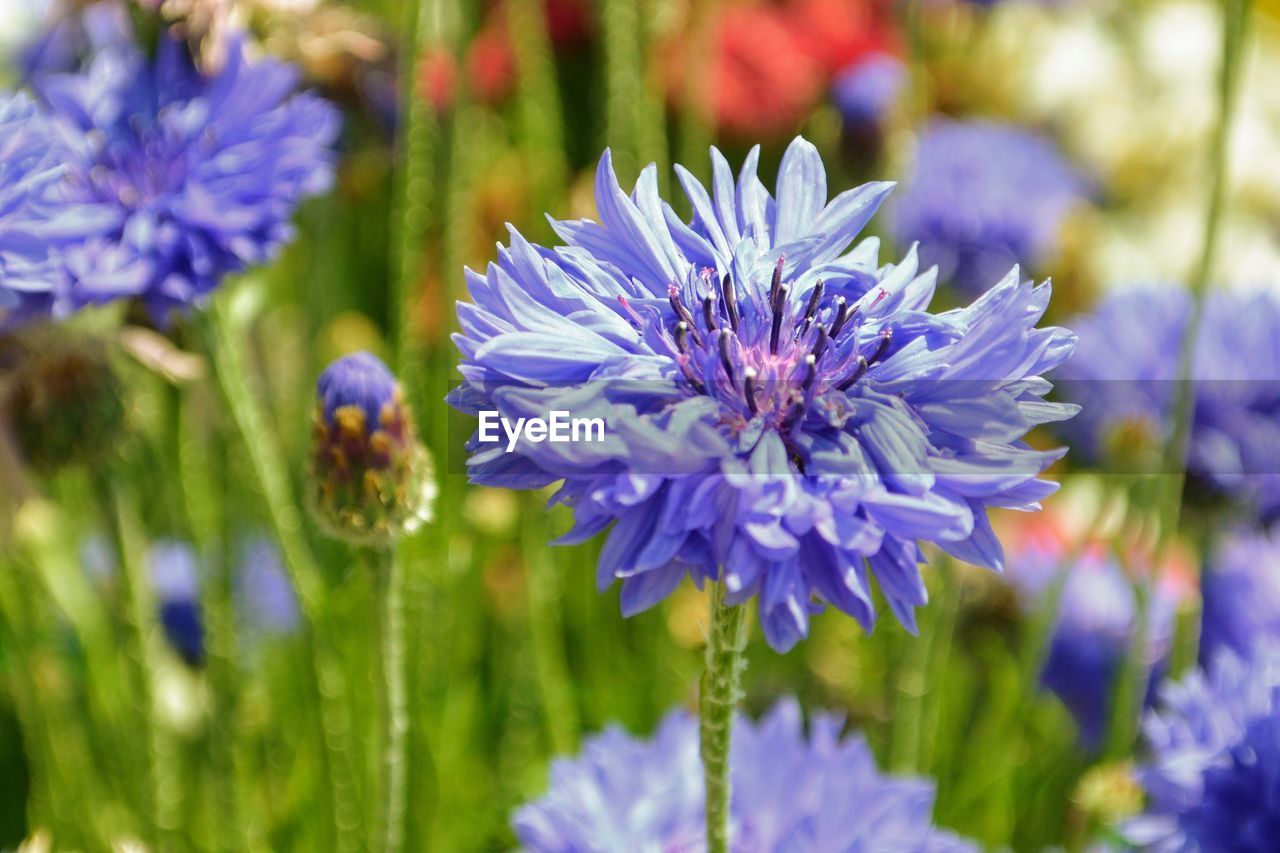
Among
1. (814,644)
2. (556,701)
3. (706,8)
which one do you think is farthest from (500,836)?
(706,8)

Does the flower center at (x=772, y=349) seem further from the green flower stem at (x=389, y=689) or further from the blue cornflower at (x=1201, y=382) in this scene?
the blue cornflower at (x=1201, y=382)

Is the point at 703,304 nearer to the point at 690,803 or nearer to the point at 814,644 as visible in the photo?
the point at 690,803

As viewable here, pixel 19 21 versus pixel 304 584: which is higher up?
pixel 19 21

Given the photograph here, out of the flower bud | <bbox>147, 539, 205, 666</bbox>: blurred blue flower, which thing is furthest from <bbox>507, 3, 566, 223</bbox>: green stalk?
the flower bud

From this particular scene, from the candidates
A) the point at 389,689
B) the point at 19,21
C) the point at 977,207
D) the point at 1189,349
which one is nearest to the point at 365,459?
the point at 389,689

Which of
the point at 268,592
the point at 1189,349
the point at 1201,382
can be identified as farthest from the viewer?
the point at 268,592

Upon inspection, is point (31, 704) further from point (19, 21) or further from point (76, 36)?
point (19, 21)
